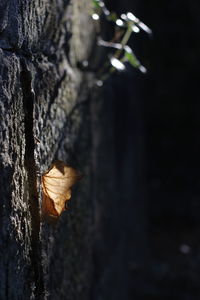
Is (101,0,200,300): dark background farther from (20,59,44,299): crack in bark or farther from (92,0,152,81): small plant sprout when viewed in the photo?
(20,59,44,299): crack in bark

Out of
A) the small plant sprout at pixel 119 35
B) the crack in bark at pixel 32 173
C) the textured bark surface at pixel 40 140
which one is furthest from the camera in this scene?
the small plant sprout at pixel 119 35

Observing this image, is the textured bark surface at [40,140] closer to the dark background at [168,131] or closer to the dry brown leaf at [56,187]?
the dry brown leaf at [56,187]

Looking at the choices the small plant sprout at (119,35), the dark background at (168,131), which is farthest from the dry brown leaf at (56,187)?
the dark background at (168,131)

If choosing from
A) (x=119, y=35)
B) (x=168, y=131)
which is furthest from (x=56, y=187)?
(x=168, y=131)

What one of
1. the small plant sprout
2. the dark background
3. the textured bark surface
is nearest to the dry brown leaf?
the textured bark surface

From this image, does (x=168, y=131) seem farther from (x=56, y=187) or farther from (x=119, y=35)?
(x=56, y=187)

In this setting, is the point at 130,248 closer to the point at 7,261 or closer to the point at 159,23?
the point at 159,23

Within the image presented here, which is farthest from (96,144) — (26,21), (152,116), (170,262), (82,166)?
(152,116)
